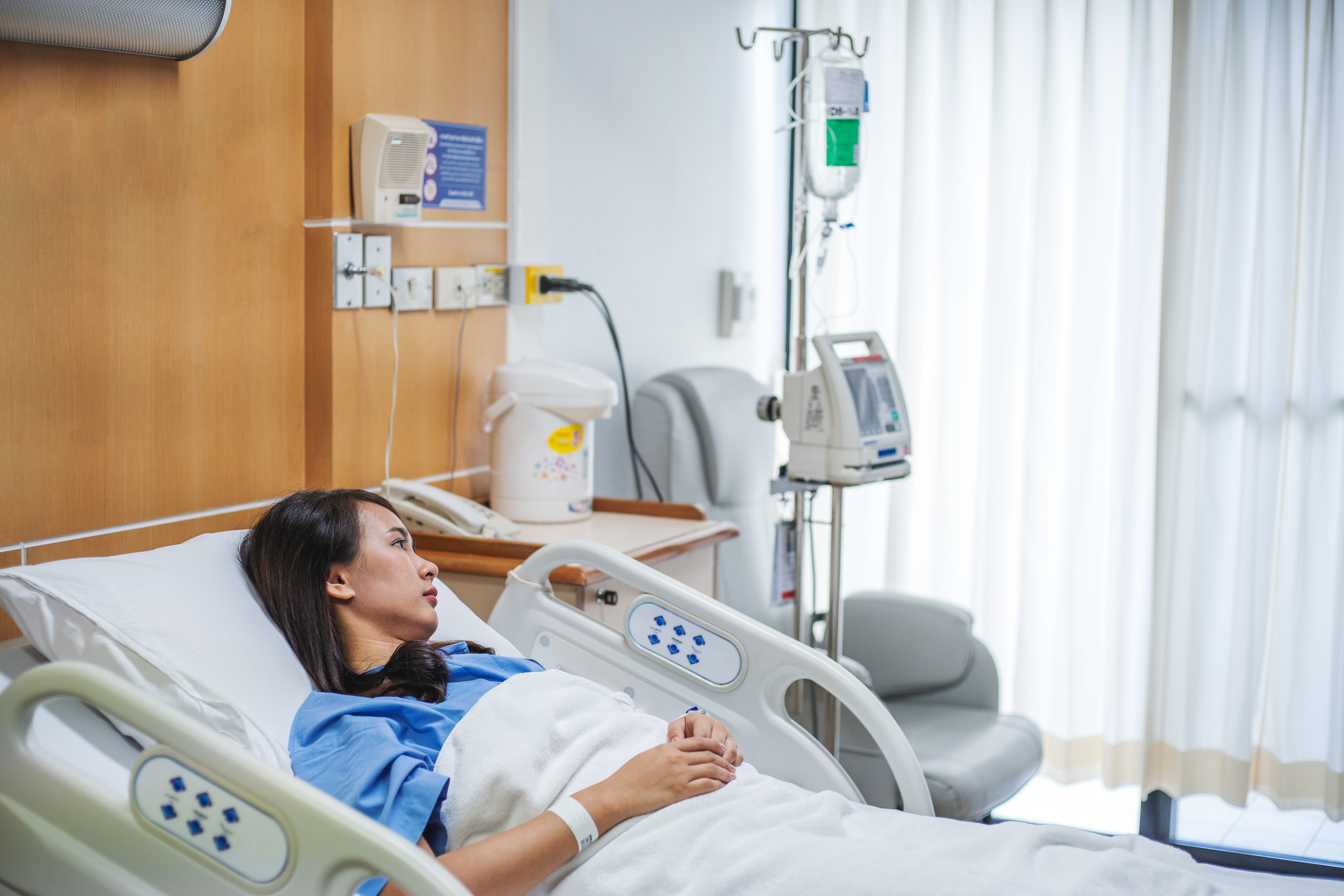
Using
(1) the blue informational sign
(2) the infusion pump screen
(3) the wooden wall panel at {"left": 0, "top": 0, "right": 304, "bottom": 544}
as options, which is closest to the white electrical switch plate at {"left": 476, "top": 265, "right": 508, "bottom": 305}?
(1) the blue informational sign

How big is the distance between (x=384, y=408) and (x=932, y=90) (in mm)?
1760

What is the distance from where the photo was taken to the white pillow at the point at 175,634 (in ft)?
4.54

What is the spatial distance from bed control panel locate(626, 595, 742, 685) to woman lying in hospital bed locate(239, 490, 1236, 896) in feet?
0.65

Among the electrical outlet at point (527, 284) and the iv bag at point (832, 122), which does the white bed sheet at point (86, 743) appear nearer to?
the electrical outlet at point (527, 284)

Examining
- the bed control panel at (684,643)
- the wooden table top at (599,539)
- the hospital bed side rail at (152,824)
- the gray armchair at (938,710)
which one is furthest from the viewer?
the gray armchair at (938,710)

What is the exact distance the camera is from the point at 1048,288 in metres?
3.01

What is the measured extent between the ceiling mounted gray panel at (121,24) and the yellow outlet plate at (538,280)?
91cm

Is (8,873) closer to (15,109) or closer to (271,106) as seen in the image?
(15,109)

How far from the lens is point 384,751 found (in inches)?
52.0

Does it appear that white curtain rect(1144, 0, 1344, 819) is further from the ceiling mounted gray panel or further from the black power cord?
the ceiling mounted gray panel

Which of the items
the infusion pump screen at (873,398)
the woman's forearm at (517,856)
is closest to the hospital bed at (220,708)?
the woman's forearm at (517,856)

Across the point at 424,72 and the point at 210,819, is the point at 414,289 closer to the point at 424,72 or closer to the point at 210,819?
the point at 424,72

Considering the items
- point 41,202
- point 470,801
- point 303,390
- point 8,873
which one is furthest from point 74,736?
point 303,390

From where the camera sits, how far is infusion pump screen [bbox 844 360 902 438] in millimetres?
2391
